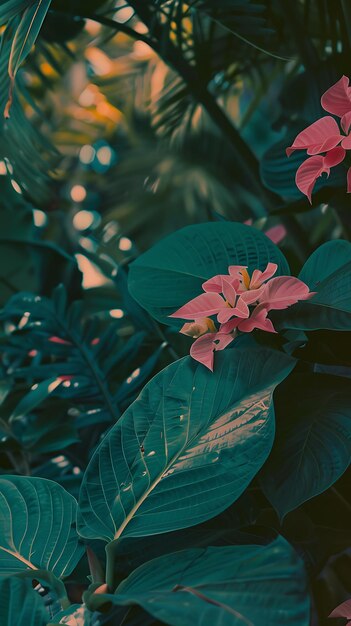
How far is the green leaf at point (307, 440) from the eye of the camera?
14.9 inches

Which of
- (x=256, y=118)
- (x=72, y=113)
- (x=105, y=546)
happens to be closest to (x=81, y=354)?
(x=105, y=546)

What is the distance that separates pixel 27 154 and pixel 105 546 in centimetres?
42

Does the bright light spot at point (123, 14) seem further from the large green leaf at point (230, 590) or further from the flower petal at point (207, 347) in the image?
the large green leaf at point (230, 590)

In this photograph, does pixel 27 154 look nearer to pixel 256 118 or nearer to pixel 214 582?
pixel 214 582

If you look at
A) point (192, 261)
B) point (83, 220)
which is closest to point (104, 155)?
point (83, 220)

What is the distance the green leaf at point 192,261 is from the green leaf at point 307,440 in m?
0.09

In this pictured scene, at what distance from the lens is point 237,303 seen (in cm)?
40

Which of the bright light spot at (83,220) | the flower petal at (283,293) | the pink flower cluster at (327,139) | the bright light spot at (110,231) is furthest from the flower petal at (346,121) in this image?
the bright light spot at (110,231)

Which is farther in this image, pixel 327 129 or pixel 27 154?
pixel 27 154

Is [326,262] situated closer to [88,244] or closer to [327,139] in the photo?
[327,139]

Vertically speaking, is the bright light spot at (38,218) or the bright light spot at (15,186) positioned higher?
the bright light spot at (15,186)

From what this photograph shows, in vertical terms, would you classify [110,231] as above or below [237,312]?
below

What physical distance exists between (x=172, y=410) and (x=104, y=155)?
30.2 inches

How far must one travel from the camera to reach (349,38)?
62cm
